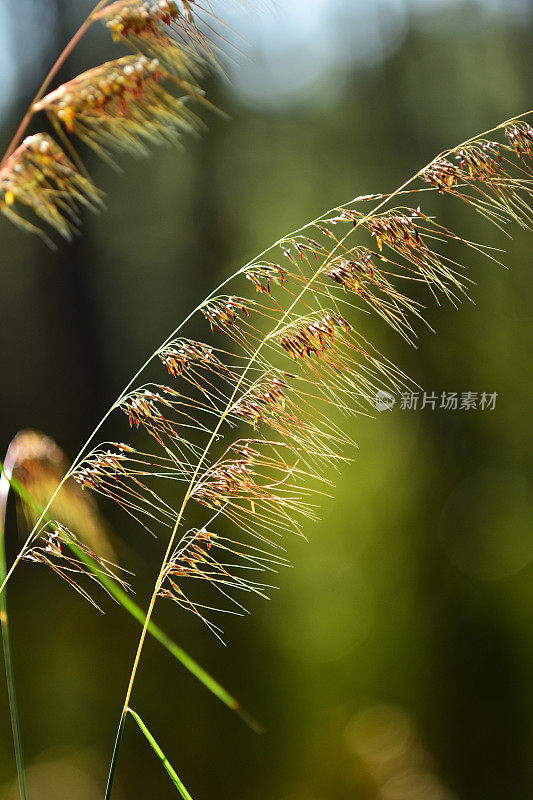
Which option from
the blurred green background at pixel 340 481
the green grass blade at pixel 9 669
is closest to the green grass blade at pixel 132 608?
the green grass blade at pixel 9 669

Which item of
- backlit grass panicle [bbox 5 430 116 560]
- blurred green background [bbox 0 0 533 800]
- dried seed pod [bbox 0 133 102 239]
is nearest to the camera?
dried seed pod [bbox 0 133 102 239]

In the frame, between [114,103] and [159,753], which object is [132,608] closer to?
[159,753]

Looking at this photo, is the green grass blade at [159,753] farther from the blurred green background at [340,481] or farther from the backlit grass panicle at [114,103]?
the blurred green background at [340,481]

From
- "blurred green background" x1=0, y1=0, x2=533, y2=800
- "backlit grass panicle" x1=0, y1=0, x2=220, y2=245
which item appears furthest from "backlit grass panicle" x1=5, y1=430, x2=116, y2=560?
"blurred green background" x1=0, y1=0, x2=533, y2=800

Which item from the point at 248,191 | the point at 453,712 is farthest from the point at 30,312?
the point at 453,712

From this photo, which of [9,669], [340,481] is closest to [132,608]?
[9,669]

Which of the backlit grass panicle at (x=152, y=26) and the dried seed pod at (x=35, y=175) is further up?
the backlit grass panicle at (x=152, y=26)

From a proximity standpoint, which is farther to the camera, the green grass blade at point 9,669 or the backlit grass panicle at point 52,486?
the backlit grass panicle at point 52,486

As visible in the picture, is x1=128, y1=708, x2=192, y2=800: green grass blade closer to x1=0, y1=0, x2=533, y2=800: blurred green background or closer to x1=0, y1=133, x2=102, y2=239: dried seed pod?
x1=0, y1=133, x2=102, y2=239: dried seed pod

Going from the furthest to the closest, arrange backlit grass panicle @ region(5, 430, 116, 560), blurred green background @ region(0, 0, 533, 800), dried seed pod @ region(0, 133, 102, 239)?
blurred green background @ region(0, 0, 533, 800)
backlit grass panicle @ region(5, 430, 116, 560)
dried seed pod @ region(0, 133, 102, 239)
